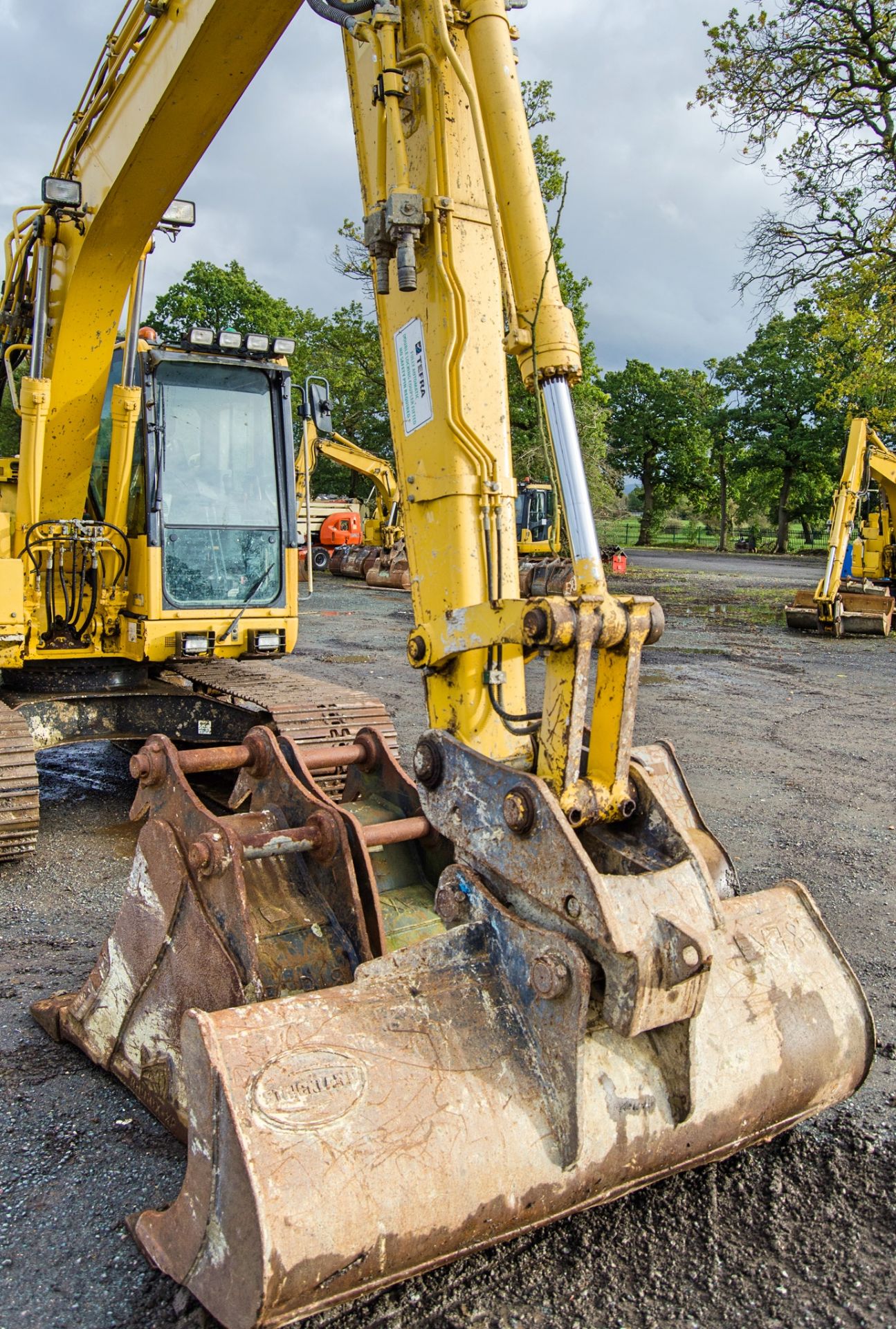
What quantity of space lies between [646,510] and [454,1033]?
5157 cm

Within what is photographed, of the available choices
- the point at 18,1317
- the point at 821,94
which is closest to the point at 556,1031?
the point at 18,1317

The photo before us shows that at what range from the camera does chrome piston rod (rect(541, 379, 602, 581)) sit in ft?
8.14

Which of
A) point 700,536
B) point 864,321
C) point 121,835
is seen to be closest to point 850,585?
point 864,321

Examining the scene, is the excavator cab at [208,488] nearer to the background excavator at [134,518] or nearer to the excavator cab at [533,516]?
the background excavator at [134,518]

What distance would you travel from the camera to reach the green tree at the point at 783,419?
45719mm

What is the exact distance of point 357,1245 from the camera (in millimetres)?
1963

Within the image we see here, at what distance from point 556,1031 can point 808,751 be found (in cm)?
636

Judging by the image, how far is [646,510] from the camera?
171 ft

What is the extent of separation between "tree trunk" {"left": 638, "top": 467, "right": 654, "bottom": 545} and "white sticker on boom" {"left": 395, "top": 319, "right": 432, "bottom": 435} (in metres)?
50.0

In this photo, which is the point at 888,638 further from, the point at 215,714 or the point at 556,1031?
the point at 556,1031

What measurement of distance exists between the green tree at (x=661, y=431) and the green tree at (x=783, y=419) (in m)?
2.04

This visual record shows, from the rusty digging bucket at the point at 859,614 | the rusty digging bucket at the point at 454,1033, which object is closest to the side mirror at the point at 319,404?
the rusty digging bucket at the point at 454,1033

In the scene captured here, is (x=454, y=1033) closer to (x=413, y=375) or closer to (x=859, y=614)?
(x=413, y=375)

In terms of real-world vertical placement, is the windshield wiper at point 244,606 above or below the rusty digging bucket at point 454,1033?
above
